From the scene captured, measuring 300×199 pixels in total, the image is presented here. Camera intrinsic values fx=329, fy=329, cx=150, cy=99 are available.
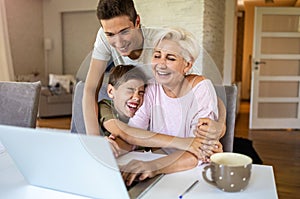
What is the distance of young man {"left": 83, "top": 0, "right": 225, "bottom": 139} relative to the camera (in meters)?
1.04

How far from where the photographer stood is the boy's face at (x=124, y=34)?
1.04 metres

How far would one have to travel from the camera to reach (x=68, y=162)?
0.81m

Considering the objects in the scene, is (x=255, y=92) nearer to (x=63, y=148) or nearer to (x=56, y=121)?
(x=56, y=121)

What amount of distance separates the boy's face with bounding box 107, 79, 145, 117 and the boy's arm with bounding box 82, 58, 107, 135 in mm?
79

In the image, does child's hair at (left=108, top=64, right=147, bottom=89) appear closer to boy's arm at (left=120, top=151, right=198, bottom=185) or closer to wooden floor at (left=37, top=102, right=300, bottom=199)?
boy's arm at (left=120, top=151, right=198, bottom=185)

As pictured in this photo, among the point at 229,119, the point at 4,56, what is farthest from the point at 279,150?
the point at 4,56

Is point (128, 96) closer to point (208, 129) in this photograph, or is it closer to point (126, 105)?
point (126, 105)

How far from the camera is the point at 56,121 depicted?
5.19m

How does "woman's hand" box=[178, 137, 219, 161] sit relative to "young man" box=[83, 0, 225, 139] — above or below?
below

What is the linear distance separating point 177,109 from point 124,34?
29 centimetres

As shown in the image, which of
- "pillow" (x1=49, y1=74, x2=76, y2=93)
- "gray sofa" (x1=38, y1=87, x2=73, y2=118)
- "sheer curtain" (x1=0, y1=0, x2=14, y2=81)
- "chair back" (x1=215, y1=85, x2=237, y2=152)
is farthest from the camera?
"pillow" (x1=49, y1=74, x2=76, y2=93)

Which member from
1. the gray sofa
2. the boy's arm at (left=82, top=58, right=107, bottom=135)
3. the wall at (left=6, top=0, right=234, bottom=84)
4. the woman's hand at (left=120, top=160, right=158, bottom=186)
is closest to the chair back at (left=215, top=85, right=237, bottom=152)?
the woman's hand at (left=120, top=160, right=158, bottom=186)

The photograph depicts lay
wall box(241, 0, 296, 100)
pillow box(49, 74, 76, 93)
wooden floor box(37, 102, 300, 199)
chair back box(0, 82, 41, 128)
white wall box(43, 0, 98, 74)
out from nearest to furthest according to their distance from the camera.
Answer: chair back box(0, 82, 41, 128)
wooden floor box(37, 102, 300, 199)
pillow box(49, 74, 76, 93)
white wall box(43, 0, 98, 74)
wall box(241, 0, 296, 100)

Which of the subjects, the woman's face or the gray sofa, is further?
the gray sofa
